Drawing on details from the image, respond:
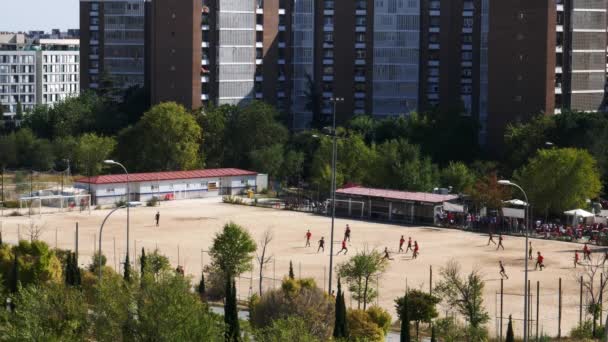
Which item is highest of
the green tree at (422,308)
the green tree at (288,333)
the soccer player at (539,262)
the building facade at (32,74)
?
the building facade at (32,74)

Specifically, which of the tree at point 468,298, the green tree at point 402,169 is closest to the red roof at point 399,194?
the green tree at point 402,169

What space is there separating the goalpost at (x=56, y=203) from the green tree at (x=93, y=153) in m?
13.8

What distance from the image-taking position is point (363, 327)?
138 ft

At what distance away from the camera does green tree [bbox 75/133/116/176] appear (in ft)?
332

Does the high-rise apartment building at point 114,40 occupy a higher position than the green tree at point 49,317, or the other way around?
the high-rise apartment building at point 114,40

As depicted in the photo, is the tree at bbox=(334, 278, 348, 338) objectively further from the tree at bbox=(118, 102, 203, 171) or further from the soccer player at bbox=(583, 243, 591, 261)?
the tree at bbox=(118, 102, 203, 171)

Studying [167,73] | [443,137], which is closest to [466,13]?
[443,137]

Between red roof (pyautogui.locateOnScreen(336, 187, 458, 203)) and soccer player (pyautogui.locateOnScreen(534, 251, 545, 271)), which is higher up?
red roof (pyautogui.locateOnScreen(336, 187, 458, 203))

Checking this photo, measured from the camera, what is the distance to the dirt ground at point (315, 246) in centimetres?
5520

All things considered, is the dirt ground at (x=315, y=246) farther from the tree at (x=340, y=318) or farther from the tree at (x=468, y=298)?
the tree at (x=340, y=318)

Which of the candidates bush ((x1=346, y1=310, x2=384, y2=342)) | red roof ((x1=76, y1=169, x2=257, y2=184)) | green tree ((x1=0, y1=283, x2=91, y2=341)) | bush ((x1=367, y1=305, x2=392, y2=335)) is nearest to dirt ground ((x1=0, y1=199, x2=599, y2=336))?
red roof ((x1=76, y1=169, x2=257, y2=184))

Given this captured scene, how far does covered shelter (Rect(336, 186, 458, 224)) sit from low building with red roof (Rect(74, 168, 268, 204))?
13178mm

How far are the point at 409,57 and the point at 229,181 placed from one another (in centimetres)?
2566

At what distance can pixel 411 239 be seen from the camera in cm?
7131
